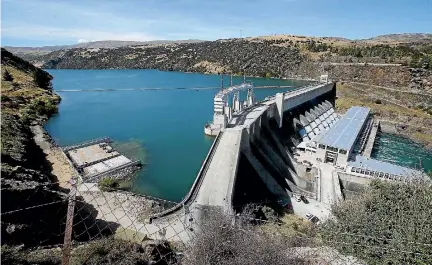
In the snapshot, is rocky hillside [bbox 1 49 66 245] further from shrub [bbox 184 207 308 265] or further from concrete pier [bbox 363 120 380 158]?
concrete pier [bbox 363 120 380 158]

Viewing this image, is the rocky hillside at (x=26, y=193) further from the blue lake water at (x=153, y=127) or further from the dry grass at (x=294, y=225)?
the dry grass at (x=294, y=225)

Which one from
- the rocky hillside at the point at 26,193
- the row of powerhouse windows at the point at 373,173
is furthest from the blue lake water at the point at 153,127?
the row of powerhouse windows at the point at 373,173

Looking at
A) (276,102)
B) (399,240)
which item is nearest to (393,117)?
(276,102)

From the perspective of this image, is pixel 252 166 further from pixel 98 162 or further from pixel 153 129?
pixel 153 129

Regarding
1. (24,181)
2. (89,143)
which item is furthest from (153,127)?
(24,181)

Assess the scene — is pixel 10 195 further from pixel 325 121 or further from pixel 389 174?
pixel 325 121

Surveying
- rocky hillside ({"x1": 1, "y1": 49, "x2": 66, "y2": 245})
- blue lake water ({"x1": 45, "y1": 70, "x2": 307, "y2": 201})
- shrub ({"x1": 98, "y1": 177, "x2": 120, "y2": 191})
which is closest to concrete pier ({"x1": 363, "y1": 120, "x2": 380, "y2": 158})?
blue lake water ({"x1": 45, "y1": 70, "x2": 307, "y2": 201})
